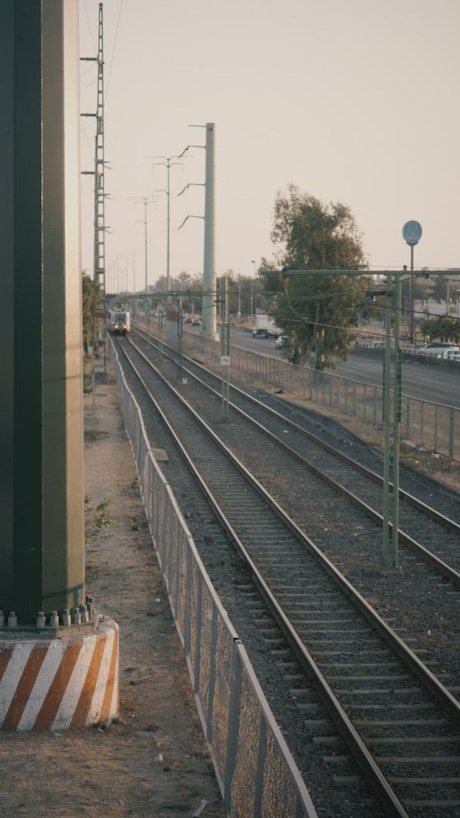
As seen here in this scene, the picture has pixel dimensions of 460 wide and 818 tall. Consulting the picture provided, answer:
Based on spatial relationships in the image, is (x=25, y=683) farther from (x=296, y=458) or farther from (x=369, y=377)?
(x=369, y=377)

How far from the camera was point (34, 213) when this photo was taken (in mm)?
9508

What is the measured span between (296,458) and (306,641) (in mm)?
18011

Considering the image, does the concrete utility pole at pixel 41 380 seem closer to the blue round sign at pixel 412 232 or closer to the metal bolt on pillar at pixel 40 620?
the metal bolt on pillar at pixel 40 620

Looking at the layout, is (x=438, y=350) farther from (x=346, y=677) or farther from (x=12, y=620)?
(x=12, y=620)

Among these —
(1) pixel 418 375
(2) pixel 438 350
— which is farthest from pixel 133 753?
(2) pixel 438 350

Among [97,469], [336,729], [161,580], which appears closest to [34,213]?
[336,729]

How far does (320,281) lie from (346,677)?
3909 cm

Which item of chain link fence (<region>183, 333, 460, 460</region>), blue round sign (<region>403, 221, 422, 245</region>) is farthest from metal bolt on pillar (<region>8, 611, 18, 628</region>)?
blue round sign (<region>403, 221, 422, 245</region>)

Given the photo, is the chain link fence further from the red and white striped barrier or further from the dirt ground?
the red and white striped barrier

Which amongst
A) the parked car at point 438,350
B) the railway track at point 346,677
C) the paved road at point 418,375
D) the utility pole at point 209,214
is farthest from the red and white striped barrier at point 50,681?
the utility pole at point 209,214

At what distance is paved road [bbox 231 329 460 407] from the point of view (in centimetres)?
5472

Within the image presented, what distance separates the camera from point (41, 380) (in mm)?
9664

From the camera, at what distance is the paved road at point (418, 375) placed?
54.7 metres

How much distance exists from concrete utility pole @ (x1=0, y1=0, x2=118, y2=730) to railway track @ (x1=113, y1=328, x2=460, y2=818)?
2779 mm
